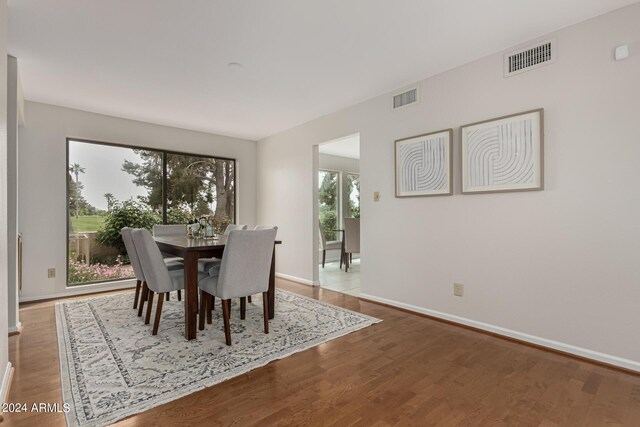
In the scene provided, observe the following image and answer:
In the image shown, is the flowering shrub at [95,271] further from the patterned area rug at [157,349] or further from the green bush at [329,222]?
the green bush at [329,222]

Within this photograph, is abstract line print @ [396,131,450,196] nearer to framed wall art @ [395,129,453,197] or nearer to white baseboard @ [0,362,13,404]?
framed wall art @ [395,129,453,197]

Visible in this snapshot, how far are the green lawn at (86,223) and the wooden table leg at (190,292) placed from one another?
2.80 metres

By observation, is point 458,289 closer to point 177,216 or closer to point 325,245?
point 325,245

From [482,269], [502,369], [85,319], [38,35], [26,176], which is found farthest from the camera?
[26,176]

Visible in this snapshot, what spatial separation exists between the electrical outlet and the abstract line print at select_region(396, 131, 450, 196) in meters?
0.90

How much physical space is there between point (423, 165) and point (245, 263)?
6.72 ft

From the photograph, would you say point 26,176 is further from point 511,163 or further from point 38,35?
point 511,163

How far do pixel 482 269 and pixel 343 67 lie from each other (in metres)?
2.30

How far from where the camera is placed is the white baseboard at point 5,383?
1.77 metres

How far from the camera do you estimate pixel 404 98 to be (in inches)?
139

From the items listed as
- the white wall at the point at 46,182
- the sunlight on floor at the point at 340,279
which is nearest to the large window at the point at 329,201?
the sunlight on floor at the point at 340,279

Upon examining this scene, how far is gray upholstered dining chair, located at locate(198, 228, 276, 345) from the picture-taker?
8.25 feet

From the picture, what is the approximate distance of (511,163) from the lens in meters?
2.67

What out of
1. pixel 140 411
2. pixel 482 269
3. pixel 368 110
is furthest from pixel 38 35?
pixel 482 269
